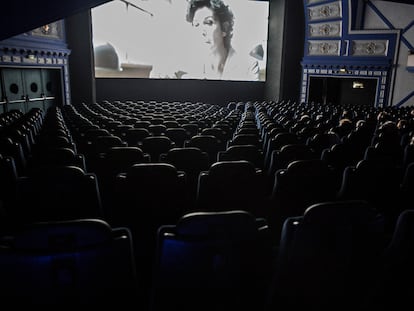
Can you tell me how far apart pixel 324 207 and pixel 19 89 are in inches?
677

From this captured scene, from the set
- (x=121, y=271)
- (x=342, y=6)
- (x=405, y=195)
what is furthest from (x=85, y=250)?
(x=342, y=6)

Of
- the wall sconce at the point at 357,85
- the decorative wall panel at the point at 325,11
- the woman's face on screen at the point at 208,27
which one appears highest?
the decorative wall panel at the point at 325,11

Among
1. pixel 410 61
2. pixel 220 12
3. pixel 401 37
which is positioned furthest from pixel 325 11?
pixel 220 12

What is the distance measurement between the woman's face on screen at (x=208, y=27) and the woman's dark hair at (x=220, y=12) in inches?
8.9

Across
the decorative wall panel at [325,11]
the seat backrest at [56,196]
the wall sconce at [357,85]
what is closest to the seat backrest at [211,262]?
the seat backrest at [56,196]

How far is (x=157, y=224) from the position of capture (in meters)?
3.32

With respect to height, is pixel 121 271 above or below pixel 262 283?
above

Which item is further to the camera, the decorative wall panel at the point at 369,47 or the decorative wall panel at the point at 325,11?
the decorative wall panel at the point at 325,11

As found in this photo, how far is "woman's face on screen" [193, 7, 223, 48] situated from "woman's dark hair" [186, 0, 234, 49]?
0.74 feet

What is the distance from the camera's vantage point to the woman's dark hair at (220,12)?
2256cm

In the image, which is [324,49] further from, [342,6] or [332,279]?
[332,279]

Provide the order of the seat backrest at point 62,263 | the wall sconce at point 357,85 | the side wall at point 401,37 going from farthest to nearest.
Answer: the wall sconce at point 357,85 < the side wall at point 401,37 < the seat backrest at point 62,263

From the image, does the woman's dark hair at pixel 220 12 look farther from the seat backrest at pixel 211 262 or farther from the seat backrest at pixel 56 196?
the seat backrest at pixel 211 262

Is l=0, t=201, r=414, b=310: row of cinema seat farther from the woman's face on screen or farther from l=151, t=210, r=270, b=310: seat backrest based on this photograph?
the woman's face on screen
